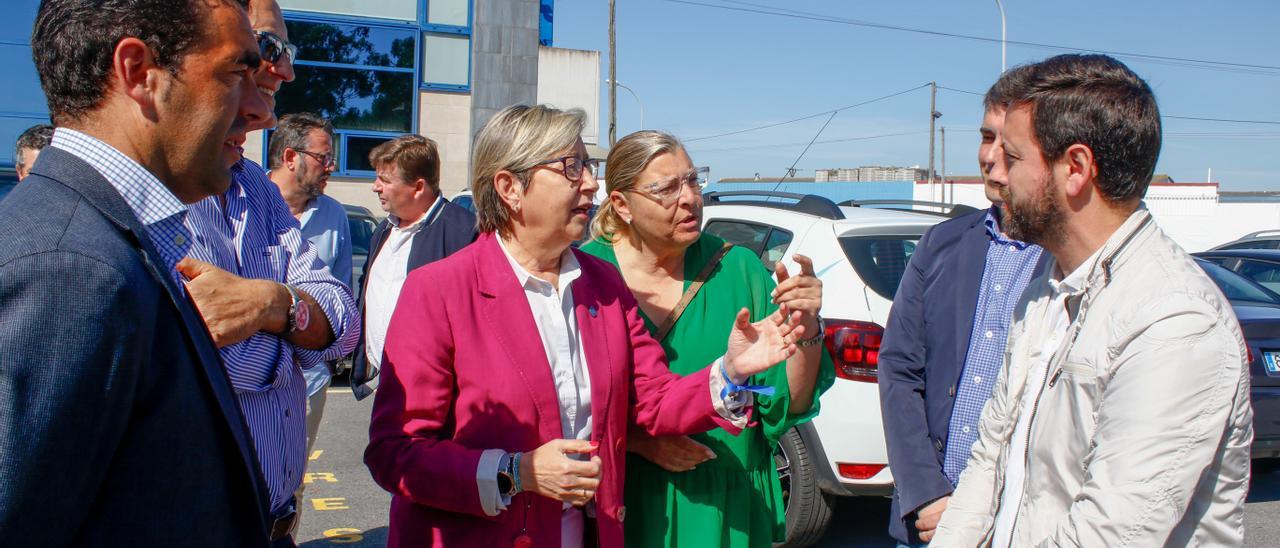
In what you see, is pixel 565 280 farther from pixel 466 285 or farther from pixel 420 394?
pixel 420 394

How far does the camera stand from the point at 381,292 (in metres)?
4.61

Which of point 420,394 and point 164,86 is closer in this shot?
point 164,86

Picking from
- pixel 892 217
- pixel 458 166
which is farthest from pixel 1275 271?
pixel 458 166

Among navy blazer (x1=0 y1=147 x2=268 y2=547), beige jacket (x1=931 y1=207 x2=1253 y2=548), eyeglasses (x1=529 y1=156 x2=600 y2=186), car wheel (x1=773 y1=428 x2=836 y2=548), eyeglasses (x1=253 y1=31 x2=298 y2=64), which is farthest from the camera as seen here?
car wheel (x1=773 y1=428 x2=836 y2=548)

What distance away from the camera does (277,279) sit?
240 cm

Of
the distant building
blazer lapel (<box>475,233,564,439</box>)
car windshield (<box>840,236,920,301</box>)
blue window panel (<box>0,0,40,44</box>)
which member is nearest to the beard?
blazer lapel (<box>475,233,564,439</box>)

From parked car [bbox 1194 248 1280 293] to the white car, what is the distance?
5503mm

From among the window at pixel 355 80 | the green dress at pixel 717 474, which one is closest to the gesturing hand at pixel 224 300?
the green dress at pixel 717 474

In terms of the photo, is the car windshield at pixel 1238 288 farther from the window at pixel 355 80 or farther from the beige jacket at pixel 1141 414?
the window at pixel 355 80

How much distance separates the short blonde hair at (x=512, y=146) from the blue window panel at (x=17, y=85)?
19.4 feet

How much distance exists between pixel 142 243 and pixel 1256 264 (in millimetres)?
10210

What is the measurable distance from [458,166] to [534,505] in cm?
1837

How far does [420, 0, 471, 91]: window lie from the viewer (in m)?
19.6

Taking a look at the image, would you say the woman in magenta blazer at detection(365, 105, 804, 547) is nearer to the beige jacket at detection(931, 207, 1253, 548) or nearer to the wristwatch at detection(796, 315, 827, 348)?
the wristwatch at detection(796, 315, 827, 348)
